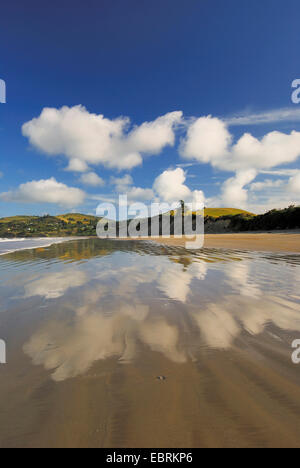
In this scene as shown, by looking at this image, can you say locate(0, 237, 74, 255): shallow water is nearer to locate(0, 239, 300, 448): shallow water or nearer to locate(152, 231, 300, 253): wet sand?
locate(0, 239, 300, 448): shallow water

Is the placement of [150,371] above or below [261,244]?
below

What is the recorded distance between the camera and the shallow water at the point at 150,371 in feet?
5.93

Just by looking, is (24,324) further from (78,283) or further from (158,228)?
(158,228)

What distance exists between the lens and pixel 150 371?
265 cm

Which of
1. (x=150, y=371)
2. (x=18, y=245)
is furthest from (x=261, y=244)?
(x=18, y=245)

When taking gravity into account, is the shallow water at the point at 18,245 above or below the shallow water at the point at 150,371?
below

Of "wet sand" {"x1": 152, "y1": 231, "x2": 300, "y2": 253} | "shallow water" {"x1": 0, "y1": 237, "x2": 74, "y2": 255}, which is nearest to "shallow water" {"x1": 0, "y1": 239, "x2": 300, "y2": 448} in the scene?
"wet sand" {"x1": 152, "y1": 231, "x2": 300, "y2": 253}

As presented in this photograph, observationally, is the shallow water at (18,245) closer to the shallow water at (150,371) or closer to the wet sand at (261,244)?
the shallow water at (150,371)

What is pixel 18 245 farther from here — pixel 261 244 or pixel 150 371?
pixel 150 371

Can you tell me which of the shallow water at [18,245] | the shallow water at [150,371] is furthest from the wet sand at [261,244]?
the shallow water at [18,245]

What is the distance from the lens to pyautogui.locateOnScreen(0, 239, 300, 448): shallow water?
181 cm
